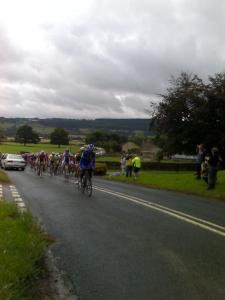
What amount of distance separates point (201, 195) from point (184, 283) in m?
15.7

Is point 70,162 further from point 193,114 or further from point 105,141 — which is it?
point 105,141

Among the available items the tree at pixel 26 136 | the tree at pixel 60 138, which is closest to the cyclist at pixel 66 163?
the tree at pixel 60 138

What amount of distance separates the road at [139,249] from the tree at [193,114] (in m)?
35.6

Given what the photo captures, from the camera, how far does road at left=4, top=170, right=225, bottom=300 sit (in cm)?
652

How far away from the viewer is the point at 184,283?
6.72 metres

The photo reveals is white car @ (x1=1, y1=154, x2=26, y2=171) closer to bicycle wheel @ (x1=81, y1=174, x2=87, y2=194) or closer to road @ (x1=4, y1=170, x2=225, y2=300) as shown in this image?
bicycle wheel @ (x1=81, y1=174, x2=87, y2=194)

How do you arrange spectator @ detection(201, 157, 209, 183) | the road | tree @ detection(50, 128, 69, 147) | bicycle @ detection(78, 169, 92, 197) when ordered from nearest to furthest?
the road → bicycle @ detection(78, 169, 92, 197) → spectator @ detection(201, 157, 209, 183) → tree @ detection(50, 128, 69, 147)

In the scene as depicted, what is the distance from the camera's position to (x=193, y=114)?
50.5 m

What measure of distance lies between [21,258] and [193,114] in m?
44.4

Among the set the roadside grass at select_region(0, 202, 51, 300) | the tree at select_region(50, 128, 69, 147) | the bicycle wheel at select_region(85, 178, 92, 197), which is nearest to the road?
the roadside grass at select_region(0, 202, 51, 300)

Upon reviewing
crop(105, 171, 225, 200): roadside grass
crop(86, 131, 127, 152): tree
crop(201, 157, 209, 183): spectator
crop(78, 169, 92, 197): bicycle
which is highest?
crop(86, 131, 127, 152): tree

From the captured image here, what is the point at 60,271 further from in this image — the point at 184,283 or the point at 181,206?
the point at 181,206

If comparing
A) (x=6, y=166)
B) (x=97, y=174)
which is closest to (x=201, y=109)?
(x=97, y=174)

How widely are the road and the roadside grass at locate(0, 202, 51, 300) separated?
402 mm
